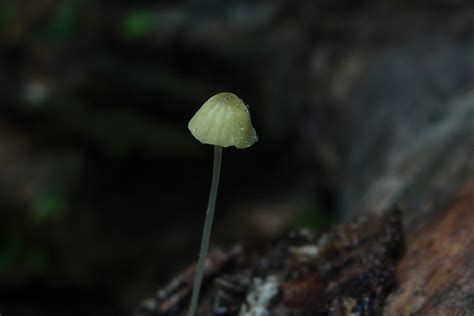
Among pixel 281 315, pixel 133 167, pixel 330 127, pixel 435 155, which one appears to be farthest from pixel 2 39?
pixel 281 315

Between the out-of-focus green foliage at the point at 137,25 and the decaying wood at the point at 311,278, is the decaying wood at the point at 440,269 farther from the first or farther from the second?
the out-of-focus green foliage at the point at 137,25

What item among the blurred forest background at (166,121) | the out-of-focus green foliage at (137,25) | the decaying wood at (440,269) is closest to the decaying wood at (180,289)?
the decaying wood at (440,269)

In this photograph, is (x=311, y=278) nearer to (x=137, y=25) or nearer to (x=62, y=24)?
(x=137, y=25)

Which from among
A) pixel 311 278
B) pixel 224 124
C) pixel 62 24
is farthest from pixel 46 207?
pixel 224 124

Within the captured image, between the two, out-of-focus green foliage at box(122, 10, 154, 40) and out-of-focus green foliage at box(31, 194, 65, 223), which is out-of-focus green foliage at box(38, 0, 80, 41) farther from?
out-of-focus green foliage at box(31, 194, 65, 223)

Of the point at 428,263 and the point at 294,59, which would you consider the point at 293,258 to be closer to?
the point at 428,263
